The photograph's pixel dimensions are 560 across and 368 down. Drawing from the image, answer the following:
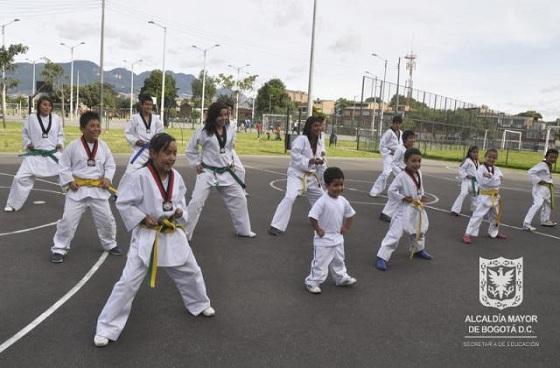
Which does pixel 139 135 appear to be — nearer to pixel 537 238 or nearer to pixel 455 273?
pixel 455 273

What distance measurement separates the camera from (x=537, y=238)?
345 inches

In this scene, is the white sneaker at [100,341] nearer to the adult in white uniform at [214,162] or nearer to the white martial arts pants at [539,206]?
the adult in white uniform at [214,162]

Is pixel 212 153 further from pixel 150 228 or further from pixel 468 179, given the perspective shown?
pixel 468 179

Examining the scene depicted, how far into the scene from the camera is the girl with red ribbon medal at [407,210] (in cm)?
636

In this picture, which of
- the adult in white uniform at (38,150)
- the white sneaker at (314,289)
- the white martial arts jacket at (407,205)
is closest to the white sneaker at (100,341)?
the white sneaker at (314,289)

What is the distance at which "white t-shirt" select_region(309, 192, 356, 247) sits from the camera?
5.33m

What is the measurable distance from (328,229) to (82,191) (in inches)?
124

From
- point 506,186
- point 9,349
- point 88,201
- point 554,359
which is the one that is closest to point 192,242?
point 88,201

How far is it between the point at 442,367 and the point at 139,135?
7.35m

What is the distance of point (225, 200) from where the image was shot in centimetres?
738

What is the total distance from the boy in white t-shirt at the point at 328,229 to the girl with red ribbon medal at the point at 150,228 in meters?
1.55

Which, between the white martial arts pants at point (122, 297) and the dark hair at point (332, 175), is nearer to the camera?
the white martial arts pants at point (122, 297)

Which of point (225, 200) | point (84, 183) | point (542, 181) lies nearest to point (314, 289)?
point (225, 200)

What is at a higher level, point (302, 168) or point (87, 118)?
point (87, 118)
